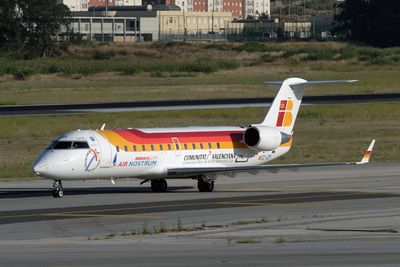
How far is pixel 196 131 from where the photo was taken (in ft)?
129

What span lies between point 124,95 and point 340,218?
58.1m

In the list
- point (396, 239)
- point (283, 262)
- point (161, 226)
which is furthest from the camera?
point (161, 226)

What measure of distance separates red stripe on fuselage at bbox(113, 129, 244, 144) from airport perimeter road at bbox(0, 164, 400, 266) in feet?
6.26

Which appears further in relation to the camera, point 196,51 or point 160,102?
point 196,51

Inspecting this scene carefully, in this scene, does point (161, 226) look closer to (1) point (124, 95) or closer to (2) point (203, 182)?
(2) point (203, 182)

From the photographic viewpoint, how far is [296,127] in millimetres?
63531

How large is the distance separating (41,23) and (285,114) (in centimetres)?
10191

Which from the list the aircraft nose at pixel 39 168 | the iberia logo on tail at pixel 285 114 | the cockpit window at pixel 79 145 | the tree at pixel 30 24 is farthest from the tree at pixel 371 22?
the aircraft nose at pixel 39 168

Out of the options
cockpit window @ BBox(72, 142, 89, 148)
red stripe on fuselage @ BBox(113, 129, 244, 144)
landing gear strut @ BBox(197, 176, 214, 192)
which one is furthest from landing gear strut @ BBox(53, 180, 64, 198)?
landing gear strut @ BBox(197, 176, 214, 192)

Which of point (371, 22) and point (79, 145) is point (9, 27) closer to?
point (371, 22)

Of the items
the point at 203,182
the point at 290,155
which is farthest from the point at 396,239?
the point at 290,155

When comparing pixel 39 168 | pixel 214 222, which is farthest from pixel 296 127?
pixel 214 222

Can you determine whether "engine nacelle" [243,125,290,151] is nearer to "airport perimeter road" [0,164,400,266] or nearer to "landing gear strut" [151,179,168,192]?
"airport perimeter road" [0,164,400,266]

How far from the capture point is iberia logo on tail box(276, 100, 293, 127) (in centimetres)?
4131
